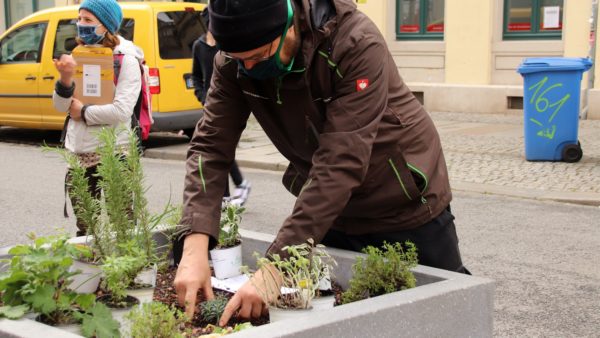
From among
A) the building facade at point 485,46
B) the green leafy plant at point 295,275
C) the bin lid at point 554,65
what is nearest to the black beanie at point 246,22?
the green leafy plant at point 295,275

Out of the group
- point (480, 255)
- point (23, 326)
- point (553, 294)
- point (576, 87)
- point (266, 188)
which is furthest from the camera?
point (576, 87)

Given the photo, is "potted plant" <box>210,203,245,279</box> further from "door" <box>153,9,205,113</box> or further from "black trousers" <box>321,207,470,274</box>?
"door" <box>153,9,205,113</box>

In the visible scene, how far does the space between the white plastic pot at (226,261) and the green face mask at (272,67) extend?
0.70 metres

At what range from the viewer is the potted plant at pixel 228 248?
3.17m

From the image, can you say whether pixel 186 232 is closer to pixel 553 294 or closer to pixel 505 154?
pixel 553 294

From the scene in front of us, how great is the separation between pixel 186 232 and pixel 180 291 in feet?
0.85

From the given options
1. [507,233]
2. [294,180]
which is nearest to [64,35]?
[507,233]

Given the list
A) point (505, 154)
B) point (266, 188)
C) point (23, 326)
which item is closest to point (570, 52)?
point (505, 154)

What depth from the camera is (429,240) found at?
312 centimetres

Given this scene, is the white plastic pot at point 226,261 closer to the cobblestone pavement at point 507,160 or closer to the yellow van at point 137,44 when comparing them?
the cobblestone pavement at point 507,160

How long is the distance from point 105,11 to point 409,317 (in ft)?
10.6

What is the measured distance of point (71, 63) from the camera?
5074mm

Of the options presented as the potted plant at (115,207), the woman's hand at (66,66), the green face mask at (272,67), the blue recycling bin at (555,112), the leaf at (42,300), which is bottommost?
the blue recycling bin at (555,112)

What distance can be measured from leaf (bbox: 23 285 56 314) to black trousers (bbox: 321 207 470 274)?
1.08m
